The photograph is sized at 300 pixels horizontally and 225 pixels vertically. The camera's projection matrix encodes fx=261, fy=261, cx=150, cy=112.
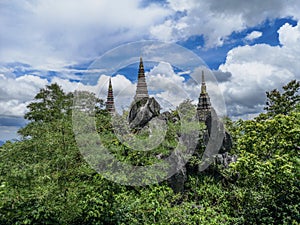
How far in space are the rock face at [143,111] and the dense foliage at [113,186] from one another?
98.7 inches

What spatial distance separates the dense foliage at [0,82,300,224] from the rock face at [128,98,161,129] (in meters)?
2.51

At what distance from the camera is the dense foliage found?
5090mm

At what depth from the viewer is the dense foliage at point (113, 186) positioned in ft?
16.7

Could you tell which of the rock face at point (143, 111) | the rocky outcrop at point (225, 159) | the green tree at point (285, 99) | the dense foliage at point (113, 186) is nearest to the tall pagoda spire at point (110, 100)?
the dense foliage at point (113, 186)

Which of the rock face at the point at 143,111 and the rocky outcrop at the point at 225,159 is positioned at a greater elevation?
the rock face at the point at 143,111

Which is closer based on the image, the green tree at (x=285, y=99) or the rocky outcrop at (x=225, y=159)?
the rocky outcrop at (x=225, y=159)

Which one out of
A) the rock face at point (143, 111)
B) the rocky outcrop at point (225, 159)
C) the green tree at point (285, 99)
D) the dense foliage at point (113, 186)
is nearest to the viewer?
the dense foliage at point (113, 186)

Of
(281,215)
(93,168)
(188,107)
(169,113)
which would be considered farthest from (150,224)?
(169,113)

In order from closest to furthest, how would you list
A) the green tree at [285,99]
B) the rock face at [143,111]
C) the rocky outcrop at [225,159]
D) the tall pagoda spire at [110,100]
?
the tall pagoda spire at [110,100] → the rock face at [143,111] → the rocky outcrop at [225,159] → the green tree at [285,99]

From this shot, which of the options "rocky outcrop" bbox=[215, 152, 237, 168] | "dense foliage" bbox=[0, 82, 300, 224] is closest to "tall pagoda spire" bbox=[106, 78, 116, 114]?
"dense foliage" bbox=[0, 82, 300, 224]

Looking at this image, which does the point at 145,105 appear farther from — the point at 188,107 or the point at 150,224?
the point at 150,224

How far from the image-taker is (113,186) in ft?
18.7

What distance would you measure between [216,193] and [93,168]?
561cm

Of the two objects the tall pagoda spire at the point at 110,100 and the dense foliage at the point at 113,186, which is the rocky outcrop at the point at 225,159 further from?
the tall pagoda spire at the point at 110,100
